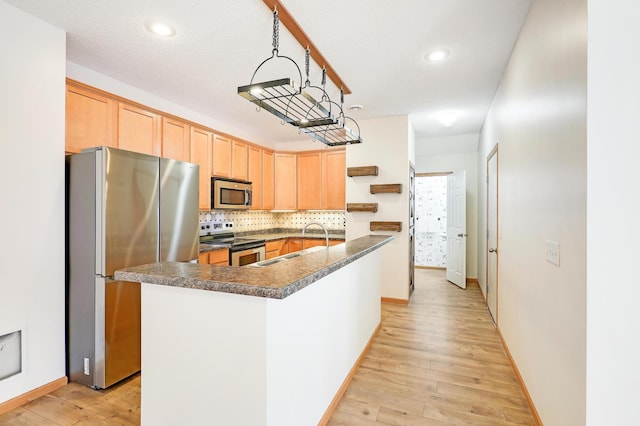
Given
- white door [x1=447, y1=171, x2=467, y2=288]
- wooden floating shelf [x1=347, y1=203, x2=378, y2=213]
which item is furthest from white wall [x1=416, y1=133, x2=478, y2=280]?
wooden floating shelf [x1=347, y1=203, x2=378, y2=213]

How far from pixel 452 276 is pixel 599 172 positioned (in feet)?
15.6

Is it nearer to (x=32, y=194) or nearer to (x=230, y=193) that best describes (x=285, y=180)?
(x=230, y=193)

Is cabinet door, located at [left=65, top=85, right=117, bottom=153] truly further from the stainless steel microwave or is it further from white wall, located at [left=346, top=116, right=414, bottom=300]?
white wall, located at [left=346, top=116, right=414, bottom=300]

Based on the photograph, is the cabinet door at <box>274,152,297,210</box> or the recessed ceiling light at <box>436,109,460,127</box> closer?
the recessed ceiling light at <box>436,109,460,127</box>

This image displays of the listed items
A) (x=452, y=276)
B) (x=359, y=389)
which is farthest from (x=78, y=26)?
(x=452, y=276)

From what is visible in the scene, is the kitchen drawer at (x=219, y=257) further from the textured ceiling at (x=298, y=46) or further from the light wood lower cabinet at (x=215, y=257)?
the textured ceiling at (x=298, y=46)

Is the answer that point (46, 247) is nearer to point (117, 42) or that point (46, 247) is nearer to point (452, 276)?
point (117, 42)

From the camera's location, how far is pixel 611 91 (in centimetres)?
122

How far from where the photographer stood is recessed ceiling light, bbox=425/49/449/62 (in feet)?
8.66

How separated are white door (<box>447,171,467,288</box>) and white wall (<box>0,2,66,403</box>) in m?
5.34

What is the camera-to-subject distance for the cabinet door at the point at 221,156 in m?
4.21

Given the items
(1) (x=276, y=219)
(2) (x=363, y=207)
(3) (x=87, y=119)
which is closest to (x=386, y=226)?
(2) (x=363, y=207)

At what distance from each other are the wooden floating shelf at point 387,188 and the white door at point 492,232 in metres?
1.15

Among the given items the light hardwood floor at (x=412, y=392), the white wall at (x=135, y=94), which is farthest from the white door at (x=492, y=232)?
the white wall at (x=135, y=94)
